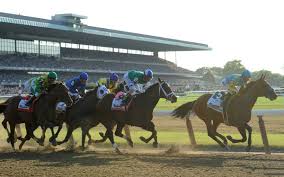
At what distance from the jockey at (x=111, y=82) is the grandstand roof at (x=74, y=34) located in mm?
33492

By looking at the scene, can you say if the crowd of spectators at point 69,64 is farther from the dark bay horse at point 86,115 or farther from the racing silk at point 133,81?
the racing silk at point 133,81

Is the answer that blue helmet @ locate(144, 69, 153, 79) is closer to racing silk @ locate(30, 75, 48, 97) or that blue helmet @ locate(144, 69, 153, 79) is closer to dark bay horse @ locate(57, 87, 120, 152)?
dark bay horse @ locate(57, 87, 120, 152)

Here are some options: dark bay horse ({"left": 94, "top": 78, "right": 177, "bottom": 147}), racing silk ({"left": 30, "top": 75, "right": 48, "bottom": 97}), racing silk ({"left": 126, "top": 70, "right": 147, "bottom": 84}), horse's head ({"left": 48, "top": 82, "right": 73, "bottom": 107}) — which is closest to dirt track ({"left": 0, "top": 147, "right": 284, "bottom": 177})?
dark bay horse ({"left": 94, "top": 78, "right": 177, "bottom": 147})

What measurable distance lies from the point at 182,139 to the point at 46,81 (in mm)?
3988

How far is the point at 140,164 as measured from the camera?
27.9ft

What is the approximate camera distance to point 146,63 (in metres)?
69.0

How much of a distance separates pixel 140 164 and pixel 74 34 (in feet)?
149

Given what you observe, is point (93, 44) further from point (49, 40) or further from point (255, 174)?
point (255, 174)

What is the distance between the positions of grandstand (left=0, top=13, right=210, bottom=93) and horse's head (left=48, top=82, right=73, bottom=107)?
33.9 meters

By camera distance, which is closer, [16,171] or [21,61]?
[16,171]

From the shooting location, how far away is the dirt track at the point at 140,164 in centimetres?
746

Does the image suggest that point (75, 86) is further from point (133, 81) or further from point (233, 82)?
point (233, 82)

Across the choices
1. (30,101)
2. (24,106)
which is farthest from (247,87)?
(24,106)

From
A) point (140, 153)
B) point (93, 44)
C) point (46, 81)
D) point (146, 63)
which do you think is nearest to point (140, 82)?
point (140, 153)
